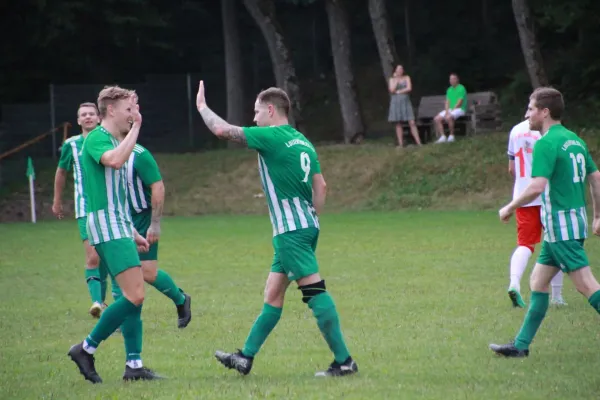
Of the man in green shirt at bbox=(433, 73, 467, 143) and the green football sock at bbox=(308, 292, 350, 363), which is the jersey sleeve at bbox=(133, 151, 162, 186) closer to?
the green football sock at bbox=(308, 292, 350, 363)

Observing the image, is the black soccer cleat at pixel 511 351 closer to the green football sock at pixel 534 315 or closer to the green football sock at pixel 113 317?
the green football sock at pixel 534 315

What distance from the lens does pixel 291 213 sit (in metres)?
7.52

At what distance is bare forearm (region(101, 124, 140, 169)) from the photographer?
23.7 feet

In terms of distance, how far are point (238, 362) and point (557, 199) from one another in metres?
2.49

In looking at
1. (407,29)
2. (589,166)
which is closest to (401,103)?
(407,29)

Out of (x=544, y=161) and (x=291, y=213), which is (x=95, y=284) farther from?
(x=544, y=161)

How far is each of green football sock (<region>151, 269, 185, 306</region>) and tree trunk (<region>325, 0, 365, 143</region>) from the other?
21.0 metres

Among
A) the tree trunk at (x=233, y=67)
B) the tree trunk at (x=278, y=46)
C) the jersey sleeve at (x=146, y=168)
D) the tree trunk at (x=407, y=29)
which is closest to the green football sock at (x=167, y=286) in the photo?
the jersey sleeve at (x=146, y=168)

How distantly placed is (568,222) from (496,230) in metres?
11.5

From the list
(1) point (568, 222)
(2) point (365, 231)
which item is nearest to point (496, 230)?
(2) point (365, 231)

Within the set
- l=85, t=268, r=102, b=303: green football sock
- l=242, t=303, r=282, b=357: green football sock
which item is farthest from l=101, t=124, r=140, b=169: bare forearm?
l=85, t=268, r=102, b=303: green football sock

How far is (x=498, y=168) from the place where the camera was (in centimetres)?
2553

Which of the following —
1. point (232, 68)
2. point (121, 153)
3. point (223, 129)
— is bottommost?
point (121, 153)

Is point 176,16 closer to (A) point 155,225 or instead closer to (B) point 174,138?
(B) point 174,138
